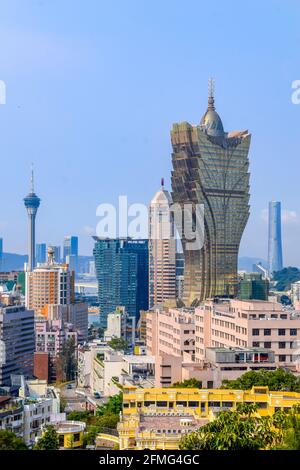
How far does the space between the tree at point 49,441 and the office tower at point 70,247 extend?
2646 centimetres

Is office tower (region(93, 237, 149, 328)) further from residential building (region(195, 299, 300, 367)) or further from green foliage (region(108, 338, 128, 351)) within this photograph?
residential building (region(195, 299, 300, 367))

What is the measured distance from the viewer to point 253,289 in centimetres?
2106

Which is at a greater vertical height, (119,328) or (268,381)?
(119,328)

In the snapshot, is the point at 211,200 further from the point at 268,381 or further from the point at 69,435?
the point at 69,435

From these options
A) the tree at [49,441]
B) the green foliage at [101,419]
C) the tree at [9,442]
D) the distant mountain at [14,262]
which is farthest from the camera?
the distant mountain at [14,262]

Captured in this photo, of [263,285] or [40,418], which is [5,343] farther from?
[40,418]

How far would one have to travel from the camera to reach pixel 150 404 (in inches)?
329

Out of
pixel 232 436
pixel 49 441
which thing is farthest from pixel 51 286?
pixel 232 436

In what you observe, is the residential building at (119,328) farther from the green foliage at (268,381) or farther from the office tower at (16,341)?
the green foliage at (268,381)

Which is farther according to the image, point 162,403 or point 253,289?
point 253,289

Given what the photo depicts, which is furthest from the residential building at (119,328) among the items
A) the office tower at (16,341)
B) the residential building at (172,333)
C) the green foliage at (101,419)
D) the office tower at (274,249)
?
the office tower at (274,249)

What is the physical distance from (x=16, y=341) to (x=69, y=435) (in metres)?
11.3

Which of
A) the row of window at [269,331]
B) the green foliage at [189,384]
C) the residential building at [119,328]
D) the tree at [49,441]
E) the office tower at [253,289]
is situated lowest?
the tree at [49,441]

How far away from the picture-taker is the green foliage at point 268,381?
9.24 metres
